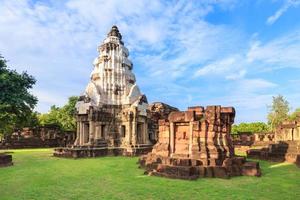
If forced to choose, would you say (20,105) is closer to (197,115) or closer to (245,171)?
(197,115)

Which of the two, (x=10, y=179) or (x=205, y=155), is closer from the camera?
(x=10, y=179)

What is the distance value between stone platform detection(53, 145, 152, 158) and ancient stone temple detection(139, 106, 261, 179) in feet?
22.8

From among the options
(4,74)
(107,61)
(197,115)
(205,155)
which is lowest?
(205,155)

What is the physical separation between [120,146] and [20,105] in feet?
28.5

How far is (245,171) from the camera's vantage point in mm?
10492

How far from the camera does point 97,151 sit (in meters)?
19.5

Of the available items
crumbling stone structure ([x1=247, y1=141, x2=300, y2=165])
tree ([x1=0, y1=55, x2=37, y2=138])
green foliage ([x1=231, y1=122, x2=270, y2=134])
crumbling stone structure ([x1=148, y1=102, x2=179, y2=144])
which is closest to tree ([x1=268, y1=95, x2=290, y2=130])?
green foliage ([x1=231, y1=122, x2=270, y2=134])

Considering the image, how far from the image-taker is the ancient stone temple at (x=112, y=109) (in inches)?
816

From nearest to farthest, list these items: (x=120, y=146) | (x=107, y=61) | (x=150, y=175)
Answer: (x=150, y=175)
(x=120, y=146)
(x=107, y=61)

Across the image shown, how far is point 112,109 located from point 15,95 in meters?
8.74

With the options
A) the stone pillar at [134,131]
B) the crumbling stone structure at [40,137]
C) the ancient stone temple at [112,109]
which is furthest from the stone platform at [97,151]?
the crumbling stone structure at [40,137]

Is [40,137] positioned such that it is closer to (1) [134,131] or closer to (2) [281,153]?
(1) [134,131]

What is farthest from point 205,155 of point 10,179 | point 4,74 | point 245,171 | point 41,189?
point 4,74

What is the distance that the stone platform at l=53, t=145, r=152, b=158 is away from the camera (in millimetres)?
18322
